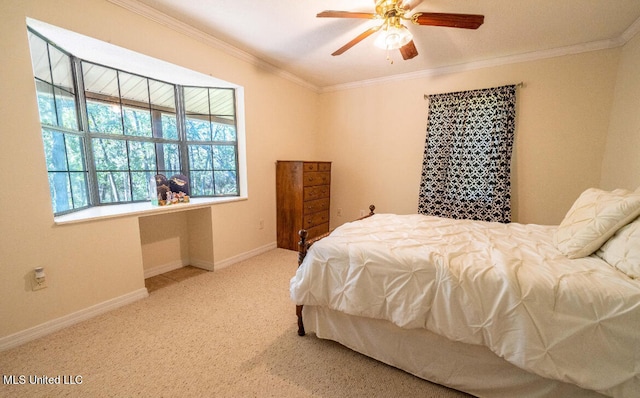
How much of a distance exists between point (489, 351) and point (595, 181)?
2741mm

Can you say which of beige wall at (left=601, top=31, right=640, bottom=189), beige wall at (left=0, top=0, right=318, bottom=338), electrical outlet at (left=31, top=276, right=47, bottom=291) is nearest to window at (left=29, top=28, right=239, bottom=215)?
beige wall at (left=0, top=0, right=318, bottom=338)

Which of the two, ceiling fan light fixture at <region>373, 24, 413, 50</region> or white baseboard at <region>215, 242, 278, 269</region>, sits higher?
ceiling fan light fixture at <region>373, 24, 413, 50</region>

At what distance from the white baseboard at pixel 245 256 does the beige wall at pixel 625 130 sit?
3.79 m

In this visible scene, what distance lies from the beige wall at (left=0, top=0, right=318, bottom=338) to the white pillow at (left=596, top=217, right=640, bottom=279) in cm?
308

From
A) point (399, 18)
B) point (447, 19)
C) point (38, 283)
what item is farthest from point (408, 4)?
point (38, 283)

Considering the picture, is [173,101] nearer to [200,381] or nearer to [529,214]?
[200,381]

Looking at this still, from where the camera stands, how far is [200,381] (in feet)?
4.57

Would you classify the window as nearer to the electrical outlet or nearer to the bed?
the electrical outlet

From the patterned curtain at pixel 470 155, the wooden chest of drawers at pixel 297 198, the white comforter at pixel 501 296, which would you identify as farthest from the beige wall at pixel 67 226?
the patterned curtain at pixel 470 155

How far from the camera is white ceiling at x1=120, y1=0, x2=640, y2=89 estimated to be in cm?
201

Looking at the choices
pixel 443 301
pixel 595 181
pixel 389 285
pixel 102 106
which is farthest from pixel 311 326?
pixel 595 181

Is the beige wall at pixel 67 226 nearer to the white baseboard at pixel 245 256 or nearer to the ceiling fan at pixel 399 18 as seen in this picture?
the white baseboard at pixel 245 256

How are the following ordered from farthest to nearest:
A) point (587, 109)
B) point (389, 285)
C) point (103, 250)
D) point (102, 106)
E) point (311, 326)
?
point (587, 109), point (102, 106), point (103, 250), point (311, 326), point (389, 285)

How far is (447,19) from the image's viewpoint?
173cm
